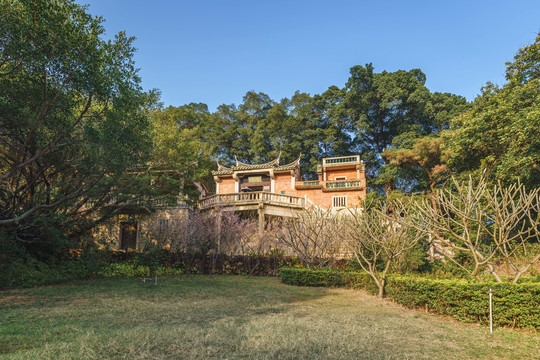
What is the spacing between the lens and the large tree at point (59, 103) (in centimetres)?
745

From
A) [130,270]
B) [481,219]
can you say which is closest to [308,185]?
[130,270]

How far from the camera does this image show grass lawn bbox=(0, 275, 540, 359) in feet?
15.1

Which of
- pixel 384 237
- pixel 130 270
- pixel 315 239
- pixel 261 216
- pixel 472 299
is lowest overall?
pixel 130 270

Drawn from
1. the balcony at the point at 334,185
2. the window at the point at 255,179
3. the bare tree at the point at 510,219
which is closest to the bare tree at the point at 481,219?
the bare tree at the point at 510,219

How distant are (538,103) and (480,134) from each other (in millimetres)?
2714

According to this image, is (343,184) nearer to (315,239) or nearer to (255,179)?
(255,179)

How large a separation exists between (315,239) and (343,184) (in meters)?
12.3

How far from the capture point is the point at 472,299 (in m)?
7.20

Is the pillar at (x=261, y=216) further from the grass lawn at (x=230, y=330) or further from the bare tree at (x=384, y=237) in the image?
the grass lawn at (x=230, y=330)

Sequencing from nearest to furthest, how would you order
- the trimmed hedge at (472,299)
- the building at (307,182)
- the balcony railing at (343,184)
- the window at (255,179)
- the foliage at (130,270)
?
the trimmed hedge at (472,299) → the foliage at (130,270) → the balcony railing at (343,184) → the building at (307,182) → the window at (255,179)

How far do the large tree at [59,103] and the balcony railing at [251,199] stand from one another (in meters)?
9.01

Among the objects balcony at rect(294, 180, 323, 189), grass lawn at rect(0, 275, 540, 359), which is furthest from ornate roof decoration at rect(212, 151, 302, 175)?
grass lawn at rect(0, 275, 540, 359)

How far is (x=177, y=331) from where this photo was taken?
554cm

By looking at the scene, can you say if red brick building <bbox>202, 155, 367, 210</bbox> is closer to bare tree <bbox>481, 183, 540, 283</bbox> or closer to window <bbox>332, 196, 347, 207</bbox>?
window <bbox>332, 196, 347, 207</bbox>
